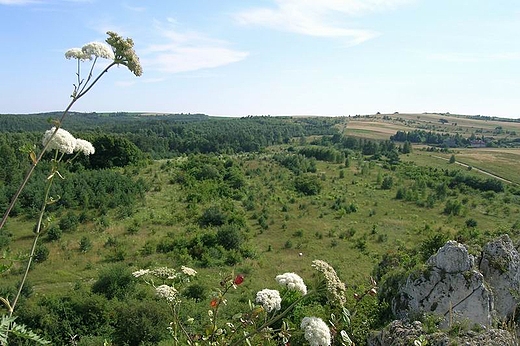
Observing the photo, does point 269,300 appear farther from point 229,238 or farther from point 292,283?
point 229,238

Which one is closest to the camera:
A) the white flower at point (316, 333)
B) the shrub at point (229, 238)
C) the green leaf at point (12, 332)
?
the green leaf at point (12, 332)

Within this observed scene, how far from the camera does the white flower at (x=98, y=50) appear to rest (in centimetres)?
374

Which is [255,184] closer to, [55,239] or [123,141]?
[123,141]

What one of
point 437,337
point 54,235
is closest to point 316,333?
point 437,337

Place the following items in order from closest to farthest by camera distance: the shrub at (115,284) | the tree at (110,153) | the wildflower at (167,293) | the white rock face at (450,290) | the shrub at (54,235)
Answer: the wildflower at (167,293) < the white rock face at (450,290) < the shrub at (115,284) < the shrub at (54,235) < the tree at (110,153)

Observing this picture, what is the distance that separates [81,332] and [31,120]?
511 feet

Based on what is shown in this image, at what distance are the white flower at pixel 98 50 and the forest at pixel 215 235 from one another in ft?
3.02

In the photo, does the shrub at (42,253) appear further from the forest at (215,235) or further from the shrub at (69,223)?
the shrub at (69,223)

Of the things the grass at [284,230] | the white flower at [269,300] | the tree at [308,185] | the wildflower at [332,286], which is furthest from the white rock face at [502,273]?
the tree at [308,185]

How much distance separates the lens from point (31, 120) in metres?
147

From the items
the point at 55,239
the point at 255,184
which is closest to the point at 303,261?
the point at 55,239

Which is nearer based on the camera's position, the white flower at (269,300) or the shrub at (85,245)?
the white flower at (269,300)

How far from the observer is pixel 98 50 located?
375 cm

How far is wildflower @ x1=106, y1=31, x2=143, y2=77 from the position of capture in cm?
374
